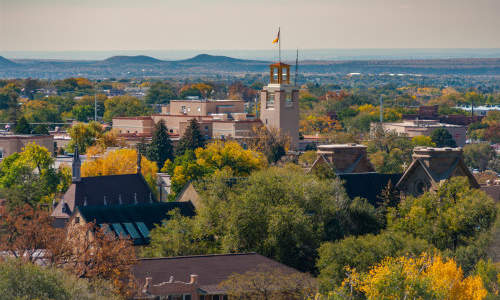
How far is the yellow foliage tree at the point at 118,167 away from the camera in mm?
105062

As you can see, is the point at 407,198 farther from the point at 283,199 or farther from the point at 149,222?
the point at 149,222

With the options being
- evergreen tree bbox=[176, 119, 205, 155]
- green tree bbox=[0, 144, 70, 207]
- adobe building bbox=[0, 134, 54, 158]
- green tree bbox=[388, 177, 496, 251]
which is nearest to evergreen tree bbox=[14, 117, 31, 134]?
adobe building bbox=[0, 134, 54, 158]

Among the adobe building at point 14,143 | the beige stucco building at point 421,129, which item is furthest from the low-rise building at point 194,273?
the beige stucco building at point 421,129

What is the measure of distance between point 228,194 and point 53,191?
117 ft

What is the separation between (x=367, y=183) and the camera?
7419 cm

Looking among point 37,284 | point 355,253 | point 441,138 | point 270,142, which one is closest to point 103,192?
point 355,253

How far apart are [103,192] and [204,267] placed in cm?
3078

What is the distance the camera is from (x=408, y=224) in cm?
6525

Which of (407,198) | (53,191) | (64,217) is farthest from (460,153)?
(53,191)

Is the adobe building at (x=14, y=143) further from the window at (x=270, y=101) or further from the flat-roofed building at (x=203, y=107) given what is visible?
the flat-roofed building at (x=203, y=107)

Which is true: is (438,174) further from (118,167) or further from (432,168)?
(118,167)

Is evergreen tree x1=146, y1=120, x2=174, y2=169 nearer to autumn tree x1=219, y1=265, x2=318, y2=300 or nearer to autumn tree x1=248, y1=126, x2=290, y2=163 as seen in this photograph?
autumn tree x1=248, y1=126, x2=290, y2=163

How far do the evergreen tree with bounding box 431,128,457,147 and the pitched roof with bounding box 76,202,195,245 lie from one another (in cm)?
9452

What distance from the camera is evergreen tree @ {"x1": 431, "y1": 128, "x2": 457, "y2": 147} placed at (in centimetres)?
16488
